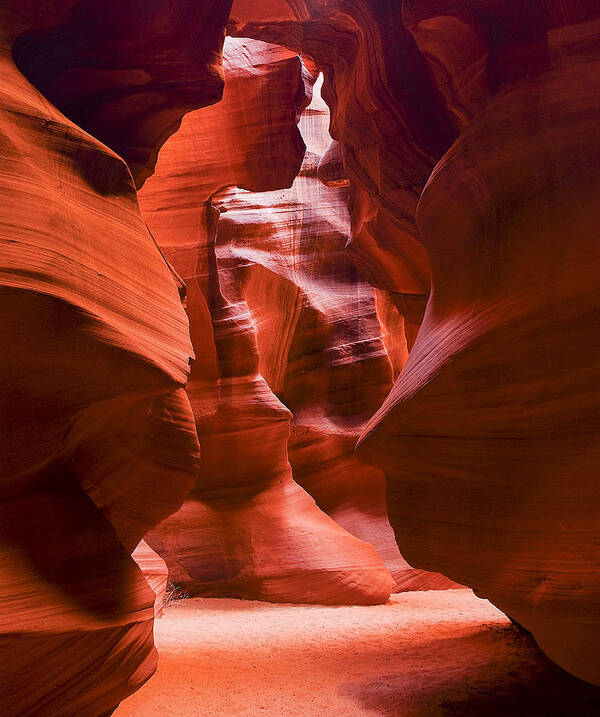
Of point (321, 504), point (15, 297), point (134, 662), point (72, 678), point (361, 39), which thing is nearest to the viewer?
point (15, 297)

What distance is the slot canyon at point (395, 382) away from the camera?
10.0ft

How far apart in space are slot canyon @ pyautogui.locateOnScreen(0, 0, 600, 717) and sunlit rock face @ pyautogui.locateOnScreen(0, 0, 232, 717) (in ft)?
0.04

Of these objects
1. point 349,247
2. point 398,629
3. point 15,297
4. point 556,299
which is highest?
point 349,247

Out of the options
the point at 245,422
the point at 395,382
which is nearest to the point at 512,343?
the point at 395,382

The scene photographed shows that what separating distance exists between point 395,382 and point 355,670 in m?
1.73

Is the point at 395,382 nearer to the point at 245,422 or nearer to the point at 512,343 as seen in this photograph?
the point at 512,343

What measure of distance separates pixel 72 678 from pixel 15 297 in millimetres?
1508

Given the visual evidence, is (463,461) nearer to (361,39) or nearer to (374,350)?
(361,39)

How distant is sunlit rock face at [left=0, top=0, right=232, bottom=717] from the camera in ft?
9.57

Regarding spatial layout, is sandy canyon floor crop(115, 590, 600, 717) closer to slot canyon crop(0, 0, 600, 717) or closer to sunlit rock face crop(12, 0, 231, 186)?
slot canyon crop(0, 0, 600, 717)

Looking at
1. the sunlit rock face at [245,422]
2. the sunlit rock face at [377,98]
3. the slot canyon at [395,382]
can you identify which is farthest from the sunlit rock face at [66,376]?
the sunlit rock face at [245,422]

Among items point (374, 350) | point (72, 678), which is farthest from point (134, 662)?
point (374, 350)

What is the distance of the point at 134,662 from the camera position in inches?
131

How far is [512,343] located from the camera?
320 centimetres
